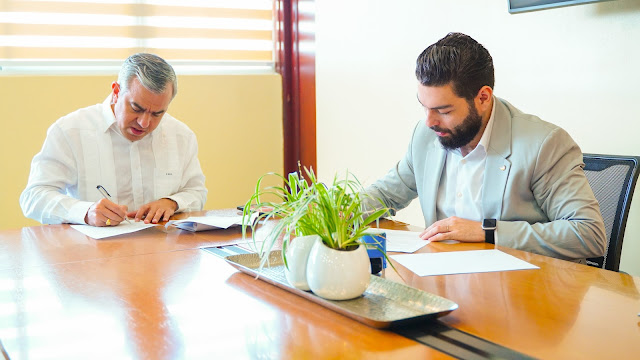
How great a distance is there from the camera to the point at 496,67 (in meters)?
3.76

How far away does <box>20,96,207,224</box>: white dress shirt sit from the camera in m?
2.89

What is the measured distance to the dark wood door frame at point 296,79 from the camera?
541cm

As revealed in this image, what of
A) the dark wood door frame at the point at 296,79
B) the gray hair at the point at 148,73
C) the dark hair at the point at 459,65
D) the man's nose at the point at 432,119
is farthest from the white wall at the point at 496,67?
the gray hair at the point at 148,73

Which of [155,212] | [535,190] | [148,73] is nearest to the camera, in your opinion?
[535,190]

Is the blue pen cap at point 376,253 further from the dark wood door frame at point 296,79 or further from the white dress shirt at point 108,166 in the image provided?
the dark wood door frame at point 296,79

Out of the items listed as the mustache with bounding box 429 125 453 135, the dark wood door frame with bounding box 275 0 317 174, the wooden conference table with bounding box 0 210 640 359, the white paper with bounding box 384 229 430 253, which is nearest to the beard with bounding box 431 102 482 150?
the mustache with bounding box 429 125 453 135

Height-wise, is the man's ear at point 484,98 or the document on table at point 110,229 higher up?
the man's ear at point 484,98

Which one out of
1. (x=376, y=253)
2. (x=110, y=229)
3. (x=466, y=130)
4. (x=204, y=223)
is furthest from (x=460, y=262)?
(x=110, y=229)

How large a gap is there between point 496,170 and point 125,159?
166cm

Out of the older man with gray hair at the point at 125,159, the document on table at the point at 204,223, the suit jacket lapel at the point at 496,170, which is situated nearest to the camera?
the suit jacket lapel at the point at 496,170

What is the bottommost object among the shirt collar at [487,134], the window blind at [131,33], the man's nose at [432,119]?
the shirt collar at [487,134]

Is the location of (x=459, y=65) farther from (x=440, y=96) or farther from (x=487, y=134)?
(x=487, y=134)

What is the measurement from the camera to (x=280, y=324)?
1420 millimetres

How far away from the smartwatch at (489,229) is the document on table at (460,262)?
5.3 inches
